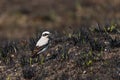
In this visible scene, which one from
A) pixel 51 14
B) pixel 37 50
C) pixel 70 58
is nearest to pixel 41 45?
pixel 37 50

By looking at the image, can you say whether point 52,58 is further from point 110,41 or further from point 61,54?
point 110,41

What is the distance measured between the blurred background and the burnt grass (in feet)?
43.4

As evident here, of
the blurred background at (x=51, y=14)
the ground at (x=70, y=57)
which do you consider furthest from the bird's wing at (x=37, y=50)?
the blurred background at (x=51, y=14)

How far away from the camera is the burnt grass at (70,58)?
1217 centimetres

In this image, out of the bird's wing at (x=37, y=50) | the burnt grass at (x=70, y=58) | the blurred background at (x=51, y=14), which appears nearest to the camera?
the burnt grass at (x=70, y=58)

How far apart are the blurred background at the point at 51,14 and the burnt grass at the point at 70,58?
1322 centimetres

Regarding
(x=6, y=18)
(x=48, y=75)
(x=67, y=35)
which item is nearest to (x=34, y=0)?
(x=6, y=18)

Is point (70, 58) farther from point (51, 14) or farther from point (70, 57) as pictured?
point (51, 14)

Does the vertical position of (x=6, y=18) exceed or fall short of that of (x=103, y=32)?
it falls short

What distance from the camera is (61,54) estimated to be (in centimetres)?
1297

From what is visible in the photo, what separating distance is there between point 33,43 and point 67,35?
96 cm

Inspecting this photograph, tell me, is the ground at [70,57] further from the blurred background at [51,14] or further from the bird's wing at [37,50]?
the blurred background at [51,14]

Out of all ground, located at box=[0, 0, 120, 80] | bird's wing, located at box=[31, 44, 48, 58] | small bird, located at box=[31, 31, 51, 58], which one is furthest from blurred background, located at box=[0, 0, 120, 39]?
bird's wing, located at box=[31, 44, 48, 58]

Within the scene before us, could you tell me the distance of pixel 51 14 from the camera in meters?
28.8
